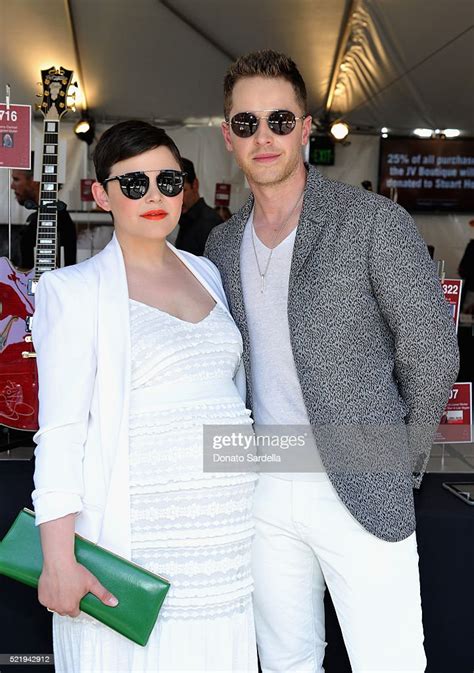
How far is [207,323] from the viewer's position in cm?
173

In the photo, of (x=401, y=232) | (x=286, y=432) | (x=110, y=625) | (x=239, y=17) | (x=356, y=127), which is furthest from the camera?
(x=356, y=127)

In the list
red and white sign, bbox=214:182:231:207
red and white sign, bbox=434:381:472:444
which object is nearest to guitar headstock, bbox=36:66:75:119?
red and white sign, bbox=434:381:472:444

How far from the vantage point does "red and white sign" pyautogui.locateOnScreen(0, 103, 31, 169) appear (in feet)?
8.96

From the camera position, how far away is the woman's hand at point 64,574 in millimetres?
1529

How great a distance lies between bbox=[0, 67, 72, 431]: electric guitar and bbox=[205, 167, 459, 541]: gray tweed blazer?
1331 mm

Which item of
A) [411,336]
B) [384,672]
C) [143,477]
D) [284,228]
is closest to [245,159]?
[284,228]

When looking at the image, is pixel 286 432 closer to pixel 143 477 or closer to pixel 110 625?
pixel 143 477

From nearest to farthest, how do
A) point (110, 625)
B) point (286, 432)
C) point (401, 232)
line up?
1. point (110, 625)
2. point (401, 232)
3. point (286, 432)

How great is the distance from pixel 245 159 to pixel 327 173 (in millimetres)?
7255

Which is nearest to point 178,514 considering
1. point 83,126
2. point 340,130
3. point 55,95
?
point 55,95

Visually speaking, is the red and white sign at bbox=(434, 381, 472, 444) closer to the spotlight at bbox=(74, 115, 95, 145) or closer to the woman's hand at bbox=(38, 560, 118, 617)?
the woman's hand at bbox=(38, 560, 118, 617)

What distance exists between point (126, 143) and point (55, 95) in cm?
136

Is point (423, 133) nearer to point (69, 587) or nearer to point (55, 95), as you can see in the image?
point (55, 95)

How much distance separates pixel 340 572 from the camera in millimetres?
1757
